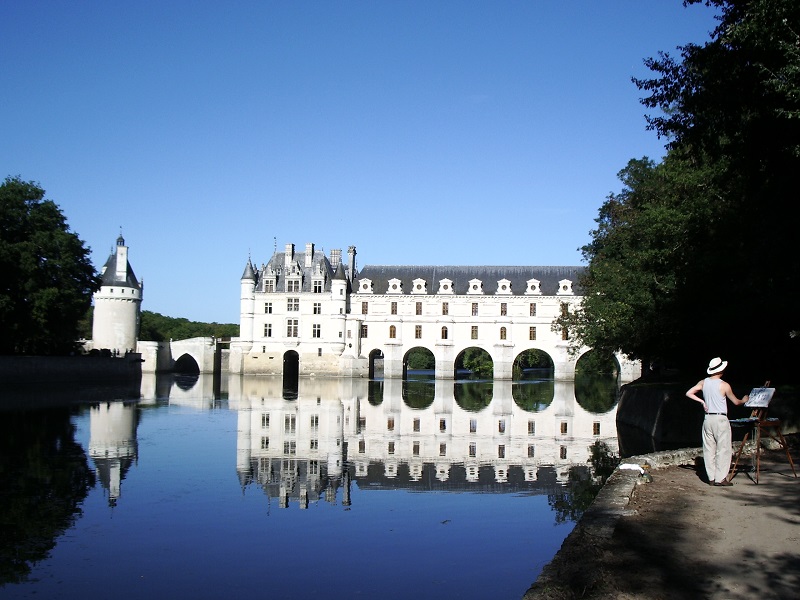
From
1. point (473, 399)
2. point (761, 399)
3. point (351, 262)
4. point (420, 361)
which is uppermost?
point (351, 262)

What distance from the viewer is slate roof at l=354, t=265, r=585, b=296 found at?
63000mm

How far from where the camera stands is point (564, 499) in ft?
42.9

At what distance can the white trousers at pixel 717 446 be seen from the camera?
933cm

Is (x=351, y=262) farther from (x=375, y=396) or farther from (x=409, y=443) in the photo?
(x=409, y=443)

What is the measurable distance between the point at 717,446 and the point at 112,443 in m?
14.9

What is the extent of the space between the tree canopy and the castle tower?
4391 centimetres

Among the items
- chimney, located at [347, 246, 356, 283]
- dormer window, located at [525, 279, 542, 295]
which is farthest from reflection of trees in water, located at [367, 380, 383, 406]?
chimney, located at [347, 246, 356, 283]

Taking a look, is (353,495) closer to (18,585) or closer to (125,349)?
Result: (18,585)

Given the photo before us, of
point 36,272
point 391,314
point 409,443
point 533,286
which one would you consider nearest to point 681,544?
point 409,443

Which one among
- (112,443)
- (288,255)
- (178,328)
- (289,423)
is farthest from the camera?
(178,328)

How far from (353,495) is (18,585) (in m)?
6.16

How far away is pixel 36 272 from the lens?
42.9m

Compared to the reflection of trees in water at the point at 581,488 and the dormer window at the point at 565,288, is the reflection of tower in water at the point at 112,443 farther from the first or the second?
the dormer window at the point at 565,288

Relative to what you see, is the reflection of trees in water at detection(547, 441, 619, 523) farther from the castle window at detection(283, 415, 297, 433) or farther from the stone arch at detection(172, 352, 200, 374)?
the stone arch at detection(172, 352, 200, 374)
